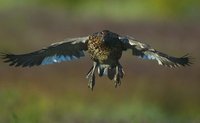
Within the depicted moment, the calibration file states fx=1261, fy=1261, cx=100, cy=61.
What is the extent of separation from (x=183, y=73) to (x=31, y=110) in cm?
669

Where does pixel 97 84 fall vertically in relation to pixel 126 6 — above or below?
above

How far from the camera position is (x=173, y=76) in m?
18.1

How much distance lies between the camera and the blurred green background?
40.4 feet

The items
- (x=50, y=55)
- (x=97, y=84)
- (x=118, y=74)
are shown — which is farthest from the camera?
(x=97, y=84)

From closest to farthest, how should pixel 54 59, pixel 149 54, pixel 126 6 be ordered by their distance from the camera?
pixel 149 54 → pixel 54 59 → pixel 126 6

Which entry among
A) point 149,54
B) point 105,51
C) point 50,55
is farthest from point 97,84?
point 105,51

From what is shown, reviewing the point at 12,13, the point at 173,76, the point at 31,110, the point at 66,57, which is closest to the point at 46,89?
the point at 173,76

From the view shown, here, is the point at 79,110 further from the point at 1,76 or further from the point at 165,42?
the point at 165,42

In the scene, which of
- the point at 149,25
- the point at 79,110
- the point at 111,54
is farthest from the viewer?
the point at 149,25

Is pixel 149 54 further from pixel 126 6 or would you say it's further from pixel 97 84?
pixel 126 6

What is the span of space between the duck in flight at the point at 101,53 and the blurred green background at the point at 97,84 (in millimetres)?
518

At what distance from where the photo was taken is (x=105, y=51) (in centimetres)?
983

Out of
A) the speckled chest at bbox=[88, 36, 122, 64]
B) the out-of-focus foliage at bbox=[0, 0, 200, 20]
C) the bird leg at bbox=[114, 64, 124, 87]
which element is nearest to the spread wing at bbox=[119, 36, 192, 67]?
the speckled chest at bbox=[88, 36, 122, 64]

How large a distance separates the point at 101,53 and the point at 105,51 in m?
0.06
